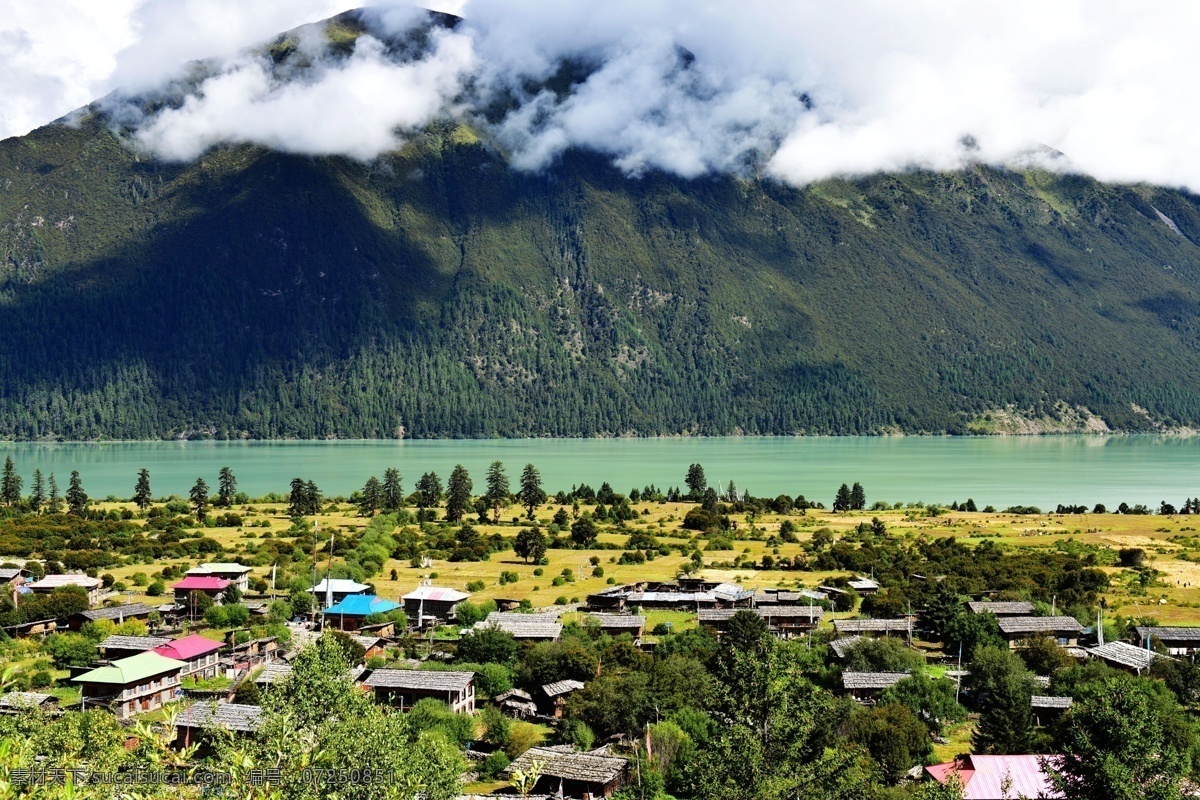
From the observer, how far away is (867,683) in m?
33.4

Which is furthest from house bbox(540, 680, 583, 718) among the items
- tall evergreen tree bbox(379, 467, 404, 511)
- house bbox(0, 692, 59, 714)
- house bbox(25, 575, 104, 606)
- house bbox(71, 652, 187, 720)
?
tall evergreen tree bbox(379, 467, 404, 511)

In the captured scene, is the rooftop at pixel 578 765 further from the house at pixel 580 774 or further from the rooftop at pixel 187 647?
the rooftop at pixel 187 647

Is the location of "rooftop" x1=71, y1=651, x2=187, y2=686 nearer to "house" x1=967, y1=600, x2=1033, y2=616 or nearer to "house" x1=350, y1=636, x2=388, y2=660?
"house" x1=350, y1=636, x2=388, y2=660

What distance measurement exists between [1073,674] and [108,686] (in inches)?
1155

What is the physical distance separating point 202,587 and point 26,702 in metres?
25.2

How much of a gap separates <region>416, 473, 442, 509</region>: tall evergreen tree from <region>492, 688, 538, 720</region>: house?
59.2 m

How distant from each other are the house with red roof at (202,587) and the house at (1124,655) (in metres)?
35.9

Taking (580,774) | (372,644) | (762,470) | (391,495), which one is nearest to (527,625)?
(372,644)

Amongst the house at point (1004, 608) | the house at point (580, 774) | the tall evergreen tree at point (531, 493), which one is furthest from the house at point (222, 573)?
the house at point (1004, 608)

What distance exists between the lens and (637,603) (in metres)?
49.5

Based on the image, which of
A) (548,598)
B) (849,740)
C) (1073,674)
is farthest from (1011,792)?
(548,598)

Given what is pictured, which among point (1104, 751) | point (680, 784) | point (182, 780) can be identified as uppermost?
point (182, 780)

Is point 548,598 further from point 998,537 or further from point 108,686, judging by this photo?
point 998,537

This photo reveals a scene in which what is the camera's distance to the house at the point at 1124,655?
115ft
